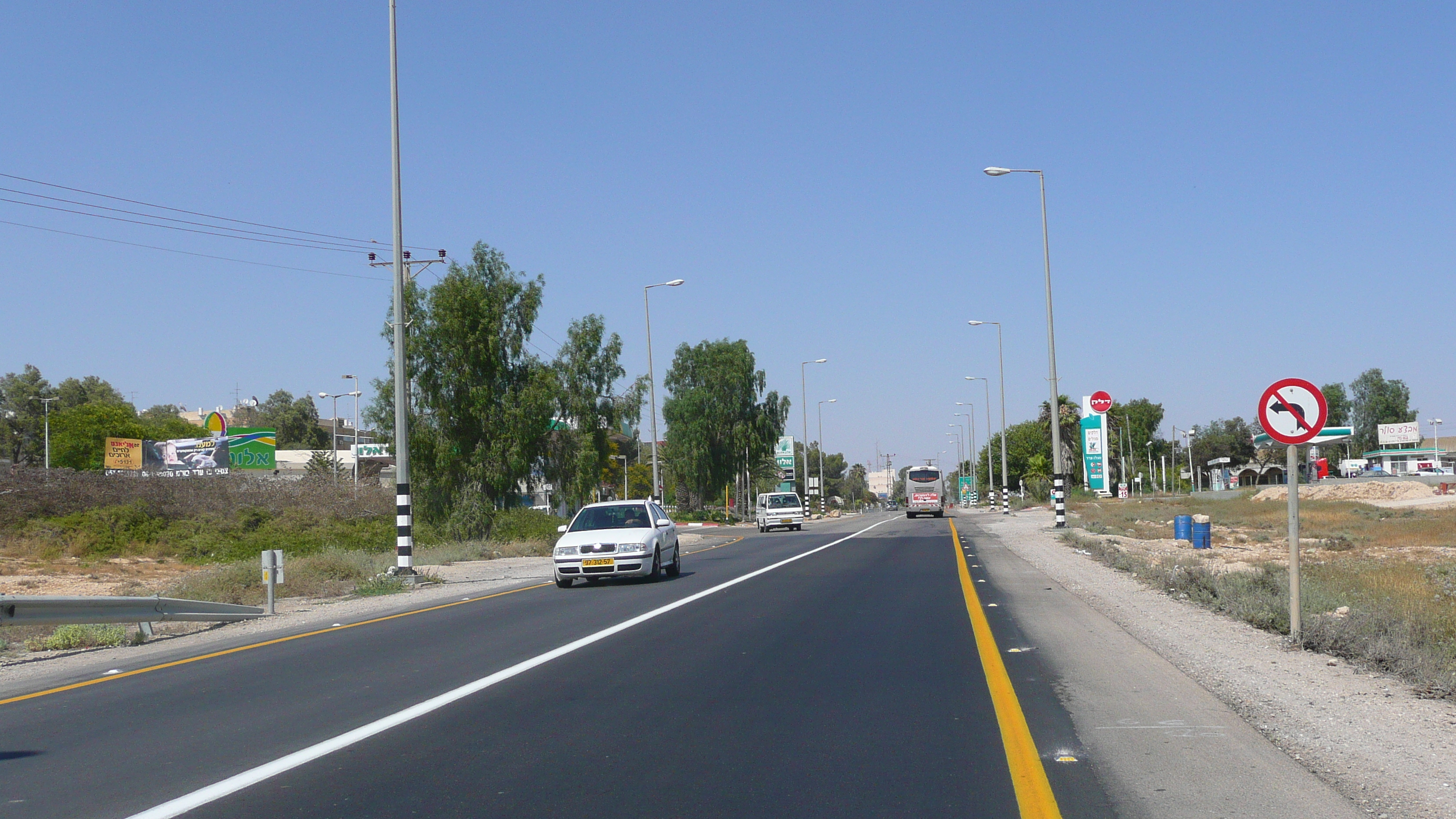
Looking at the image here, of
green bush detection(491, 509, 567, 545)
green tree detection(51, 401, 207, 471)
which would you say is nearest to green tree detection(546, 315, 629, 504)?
green bush detection(491, 509, 567, 545)

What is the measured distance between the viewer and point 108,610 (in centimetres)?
1266

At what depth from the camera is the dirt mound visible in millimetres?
65625

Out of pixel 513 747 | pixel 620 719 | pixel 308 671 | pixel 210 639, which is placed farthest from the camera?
pixel 210 639

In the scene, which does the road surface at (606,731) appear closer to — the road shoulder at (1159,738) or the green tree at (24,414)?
the road shoulder at (1159,738)

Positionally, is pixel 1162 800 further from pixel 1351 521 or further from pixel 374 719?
pixel 1351 521

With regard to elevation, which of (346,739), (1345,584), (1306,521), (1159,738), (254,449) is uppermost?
(254,449)

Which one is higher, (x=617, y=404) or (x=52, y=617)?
(x=617, y=404)

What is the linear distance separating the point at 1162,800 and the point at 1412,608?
326 inches

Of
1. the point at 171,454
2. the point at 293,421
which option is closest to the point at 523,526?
the point at 171,454

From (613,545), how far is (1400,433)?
14823cm

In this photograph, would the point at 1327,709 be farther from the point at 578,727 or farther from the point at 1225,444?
the point at 1225,444

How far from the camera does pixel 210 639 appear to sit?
13625 millimetres

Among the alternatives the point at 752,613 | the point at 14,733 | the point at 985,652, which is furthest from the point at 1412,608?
the point at 14,733

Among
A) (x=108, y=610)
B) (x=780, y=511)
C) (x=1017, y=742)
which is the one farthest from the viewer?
(x=780, y=511)
